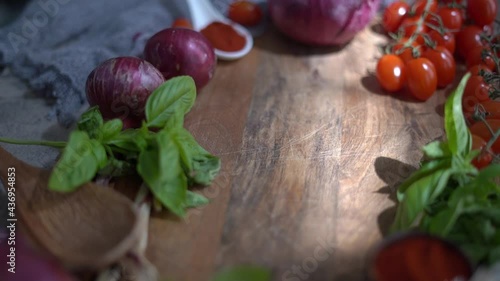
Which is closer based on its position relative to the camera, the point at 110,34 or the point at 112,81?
the point at 112,81

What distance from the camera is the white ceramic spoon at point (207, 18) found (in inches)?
43.5

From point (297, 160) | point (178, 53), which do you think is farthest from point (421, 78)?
point (178, 53)

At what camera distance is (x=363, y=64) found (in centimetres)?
109

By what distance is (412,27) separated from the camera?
108 centimetres

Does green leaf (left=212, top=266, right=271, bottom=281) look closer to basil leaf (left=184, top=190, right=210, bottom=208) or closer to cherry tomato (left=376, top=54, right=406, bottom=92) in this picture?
basil leaf (left=184, top=190, right=210, bottom=208)

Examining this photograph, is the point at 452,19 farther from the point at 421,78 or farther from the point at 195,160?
the point at 195,160

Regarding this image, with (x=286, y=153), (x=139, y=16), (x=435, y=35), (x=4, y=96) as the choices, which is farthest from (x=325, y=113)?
(x=4, y=96)

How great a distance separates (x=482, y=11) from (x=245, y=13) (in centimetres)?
45

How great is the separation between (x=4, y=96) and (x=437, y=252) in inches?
30.9

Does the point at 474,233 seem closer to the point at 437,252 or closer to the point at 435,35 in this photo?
the point at 437,252

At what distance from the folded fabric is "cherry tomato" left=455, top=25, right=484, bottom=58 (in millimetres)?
546

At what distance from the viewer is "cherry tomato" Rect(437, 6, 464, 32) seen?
3.57 feet

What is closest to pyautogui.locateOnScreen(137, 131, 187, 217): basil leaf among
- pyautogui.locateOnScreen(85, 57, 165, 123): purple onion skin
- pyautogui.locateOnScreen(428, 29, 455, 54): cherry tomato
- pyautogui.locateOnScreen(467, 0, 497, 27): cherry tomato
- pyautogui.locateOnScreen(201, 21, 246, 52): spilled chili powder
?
pyautogui.locateOnScreen(85, 57, 165, 123): purple onion skin

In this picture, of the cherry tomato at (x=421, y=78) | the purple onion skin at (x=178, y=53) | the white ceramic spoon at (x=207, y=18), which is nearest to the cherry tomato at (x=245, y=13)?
the white ceramic spoon at (x=207, y=18)
